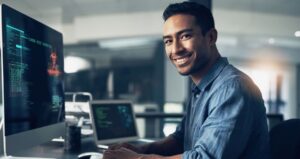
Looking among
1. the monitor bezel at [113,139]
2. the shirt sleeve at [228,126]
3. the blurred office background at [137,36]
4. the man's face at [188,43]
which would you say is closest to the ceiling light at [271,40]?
the blurred office background at [137,36]

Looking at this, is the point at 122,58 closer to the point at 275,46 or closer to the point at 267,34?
the point at 267,34

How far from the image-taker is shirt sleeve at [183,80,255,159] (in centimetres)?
90

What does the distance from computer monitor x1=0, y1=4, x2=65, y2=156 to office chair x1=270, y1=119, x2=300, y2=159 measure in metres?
0.99

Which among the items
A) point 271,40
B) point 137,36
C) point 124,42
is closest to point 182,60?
point 137,36

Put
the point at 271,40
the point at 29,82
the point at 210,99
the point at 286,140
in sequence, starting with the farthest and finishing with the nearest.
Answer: the point at 271,40, the point at 286,140, the point at 29,82, the point at 210,99

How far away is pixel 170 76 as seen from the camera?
4.56m

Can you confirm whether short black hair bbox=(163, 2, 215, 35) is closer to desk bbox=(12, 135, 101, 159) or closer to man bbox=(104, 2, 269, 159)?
man bbox=(104, 2, 269, 159)

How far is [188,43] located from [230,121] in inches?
14.5

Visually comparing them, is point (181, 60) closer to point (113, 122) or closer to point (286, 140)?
point (286, 140)

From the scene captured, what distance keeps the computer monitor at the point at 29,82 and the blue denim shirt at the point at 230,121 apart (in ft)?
1.86

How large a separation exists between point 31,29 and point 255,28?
374cm

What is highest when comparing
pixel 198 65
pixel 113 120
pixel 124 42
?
pixel 124 42

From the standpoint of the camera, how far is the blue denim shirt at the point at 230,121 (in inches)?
35.6

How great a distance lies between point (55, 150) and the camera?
148 centimetres
